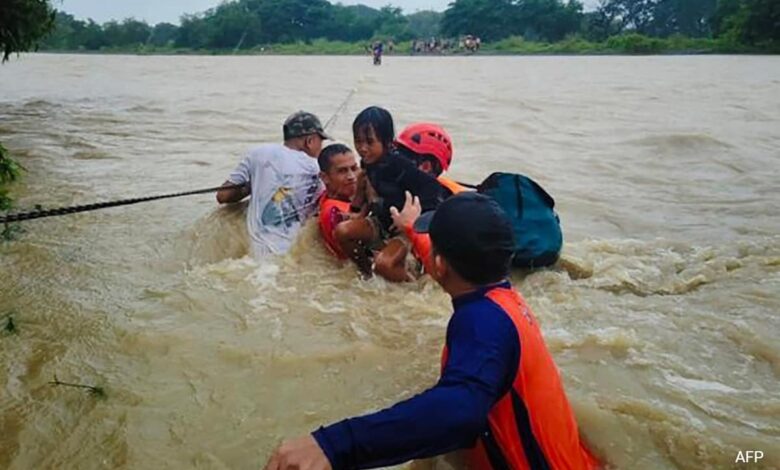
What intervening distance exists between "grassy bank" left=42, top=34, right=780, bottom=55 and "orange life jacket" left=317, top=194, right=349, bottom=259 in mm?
48192

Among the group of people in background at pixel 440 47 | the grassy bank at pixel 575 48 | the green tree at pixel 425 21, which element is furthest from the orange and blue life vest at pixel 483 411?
the green tree at pixel 425 21

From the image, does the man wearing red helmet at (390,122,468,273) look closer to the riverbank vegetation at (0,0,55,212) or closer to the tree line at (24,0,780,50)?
the riverbank vegetation at (0,0,55,212)

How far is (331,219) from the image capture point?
16.5ft

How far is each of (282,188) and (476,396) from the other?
383cm

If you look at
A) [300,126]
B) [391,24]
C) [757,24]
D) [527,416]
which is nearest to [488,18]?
[391,24]

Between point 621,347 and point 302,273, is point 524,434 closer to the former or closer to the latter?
point 621,347

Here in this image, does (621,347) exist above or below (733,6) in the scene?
below

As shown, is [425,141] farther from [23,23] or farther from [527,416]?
[23,23]

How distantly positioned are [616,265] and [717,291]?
0.74 meters

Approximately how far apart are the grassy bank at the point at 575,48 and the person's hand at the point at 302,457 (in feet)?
168

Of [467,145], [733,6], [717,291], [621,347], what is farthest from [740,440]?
[733,6]

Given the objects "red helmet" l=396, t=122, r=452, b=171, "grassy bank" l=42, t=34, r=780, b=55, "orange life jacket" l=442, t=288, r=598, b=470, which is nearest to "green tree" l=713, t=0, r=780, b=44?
"grassy bank" l=42, t=34, r=780, b=55

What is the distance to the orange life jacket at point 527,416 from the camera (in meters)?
1.98

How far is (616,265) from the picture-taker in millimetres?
5141
